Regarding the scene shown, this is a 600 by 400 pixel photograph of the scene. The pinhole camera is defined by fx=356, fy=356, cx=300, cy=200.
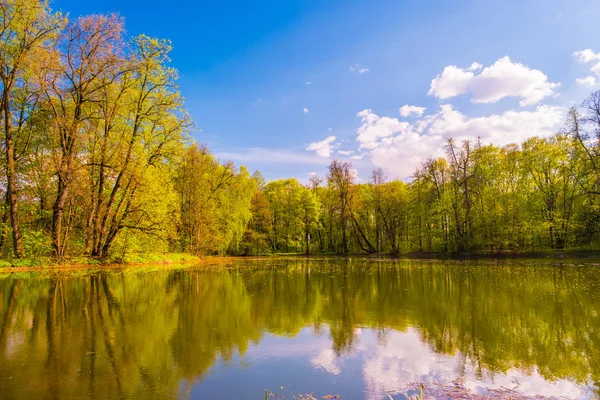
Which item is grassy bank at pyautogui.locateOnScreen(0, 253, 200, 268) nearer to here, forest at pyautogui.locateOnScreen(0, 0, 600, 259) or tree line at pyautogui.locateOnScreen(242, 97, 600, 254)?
forest at pyautogui.locateOnScreen(0, 0, 600, 259)

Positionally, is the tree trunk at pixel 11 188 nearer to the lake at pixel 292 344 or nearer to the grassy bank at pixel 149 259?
the grassy bank at pixel 149 259

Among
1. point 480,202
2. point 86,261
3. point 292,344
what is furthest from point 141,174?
point 480,202

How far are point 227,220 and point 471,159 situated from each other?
29442 millimetres

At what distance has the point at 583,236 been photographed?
113ft

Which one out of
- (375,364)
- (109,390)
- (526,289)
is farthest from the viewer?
(526,289)

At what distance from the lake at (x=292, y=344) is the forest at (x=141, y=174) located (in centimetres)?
1276

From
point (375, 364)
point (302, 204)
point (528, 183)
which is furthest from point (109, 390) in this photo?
point (302, 204)

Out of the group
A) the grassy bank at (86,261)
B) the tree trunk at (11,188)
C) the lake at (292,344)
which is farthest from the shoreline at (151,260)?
the lake at (292,344)

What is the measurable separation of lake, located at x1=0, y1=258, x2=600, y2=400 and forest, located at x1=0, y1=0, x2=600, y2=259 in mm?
12762

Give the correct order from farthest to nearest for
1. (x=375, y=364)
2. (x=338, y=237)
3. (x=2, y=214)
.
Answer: (x=338, y=237) → (x=2, y=214) → (x=375, y=364)

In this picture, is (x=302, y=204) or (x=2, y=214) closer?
(x=2, y=214)

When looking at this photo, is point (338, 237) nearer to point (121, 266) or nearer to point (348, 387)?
point (121, 266)

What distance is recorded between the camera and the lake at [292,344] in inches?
170

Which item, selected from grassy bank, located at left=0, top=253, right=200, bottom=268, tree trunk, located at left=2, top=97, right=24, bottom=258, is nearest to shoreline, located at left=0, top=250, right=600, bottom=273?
grassy bank, located at left=0, top=253, right=200, bottom=268
